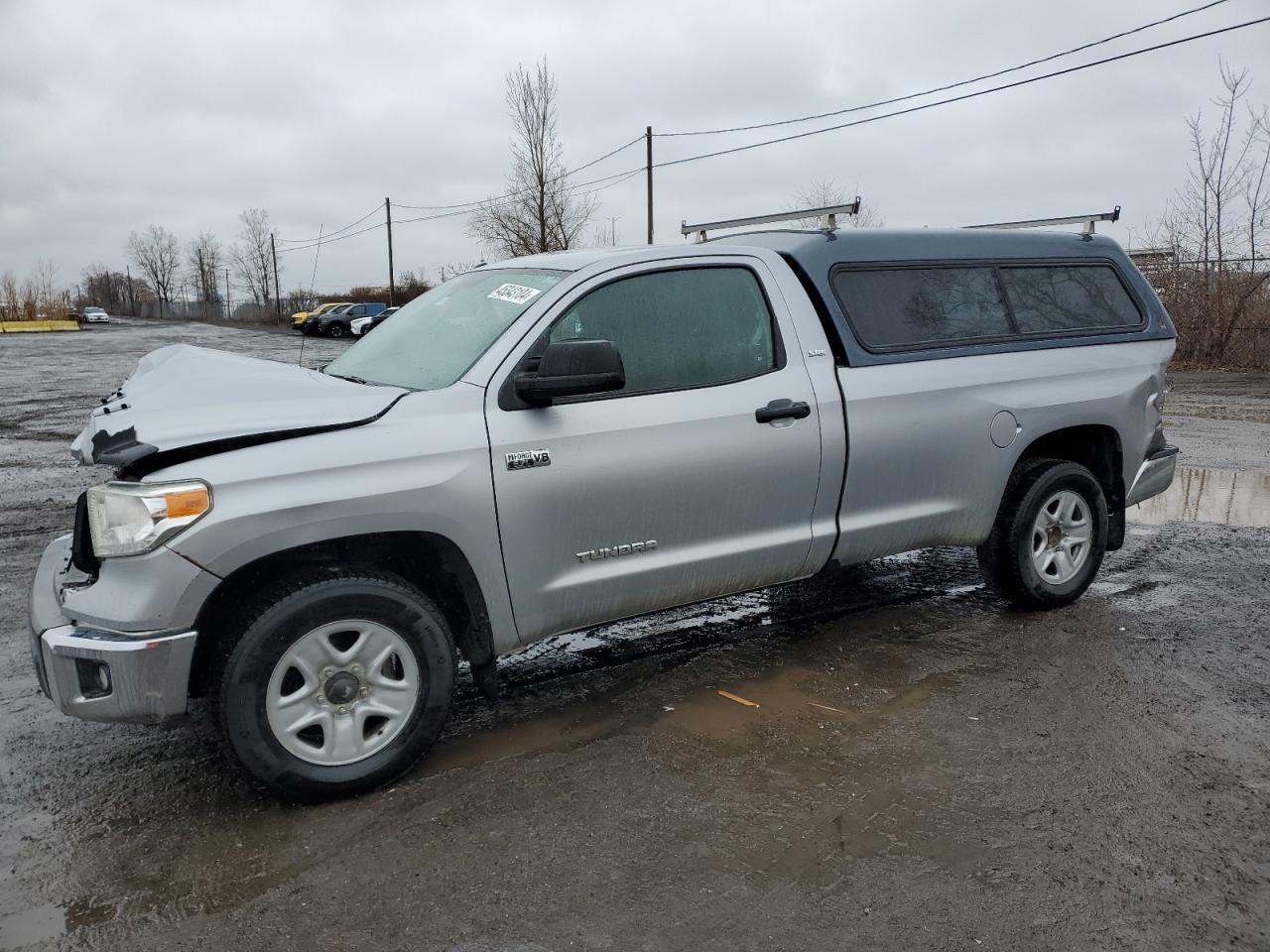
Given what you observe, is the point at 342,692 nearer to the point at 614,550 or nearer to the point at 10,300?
the point at 614,550

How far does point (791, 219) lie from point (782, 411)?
160 cm

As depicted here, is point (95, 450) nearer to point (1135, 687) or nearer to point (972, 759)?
point (972, 759)

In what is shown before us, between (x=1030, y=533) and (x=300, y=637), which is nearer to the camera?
(x=300, y=637)

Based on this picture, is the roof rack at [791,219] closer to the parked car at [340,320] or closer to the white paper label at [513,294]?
the white paper label at [513,294]

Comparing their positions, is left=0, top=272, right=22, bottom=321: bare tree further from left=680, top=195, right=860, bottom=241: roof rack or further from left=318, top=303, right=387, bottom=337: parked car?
left=680, top=195, right=860, bottom=241: roof rack

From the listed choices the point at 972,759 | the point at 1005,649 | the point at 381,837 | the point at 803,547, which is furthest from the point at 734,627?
the point at 381,837

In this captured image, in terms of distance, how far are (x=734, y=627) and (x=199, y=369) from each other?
9.28ft

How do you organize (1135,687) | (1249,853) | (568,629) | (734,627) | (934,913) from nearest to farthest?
(934,913), (1249,853), (568,629), (1135,687), (734,627)

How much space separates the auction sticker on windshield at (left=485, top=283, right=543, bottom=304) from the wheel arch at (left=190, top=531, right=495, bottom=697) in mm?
1067

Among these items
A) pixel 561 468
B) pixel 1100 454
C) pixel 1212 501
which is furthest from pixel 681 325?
pixel 1212 501

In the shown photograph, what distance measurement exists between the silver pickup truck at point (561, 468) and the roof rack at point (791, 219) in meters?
0.20

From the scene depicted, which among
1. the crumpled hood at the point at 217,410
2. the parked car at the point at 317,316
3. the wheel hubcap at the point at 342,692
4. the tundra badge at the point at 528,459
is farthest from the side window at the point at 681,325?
the parked car at the point at 317,316

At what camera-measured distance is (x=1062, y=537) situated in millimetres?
5316

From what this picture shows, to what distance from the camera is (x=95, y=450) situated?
3264mm
